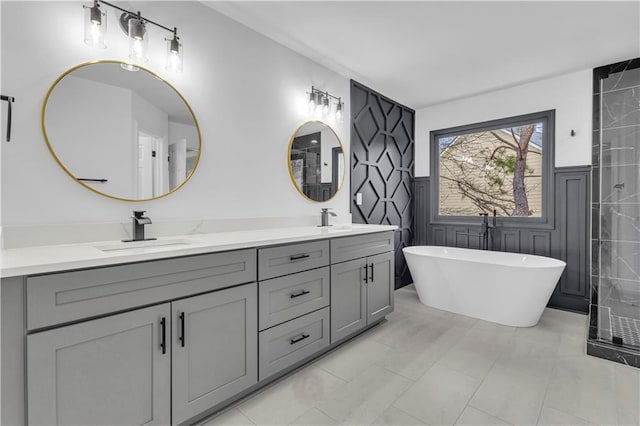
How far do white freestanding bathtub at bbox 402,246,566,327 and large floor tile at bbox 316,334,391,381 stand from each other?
1170 millimetres

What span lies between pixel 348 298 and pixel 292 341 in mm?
626

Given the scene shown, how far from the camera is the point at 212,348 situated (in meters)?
1.57

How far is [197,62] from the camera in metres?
2.11

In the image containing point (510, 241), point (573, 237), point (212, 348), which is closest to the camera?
point (212, 348)

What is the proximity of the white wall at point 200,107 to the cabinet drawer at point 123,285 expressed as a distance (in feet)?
2.02

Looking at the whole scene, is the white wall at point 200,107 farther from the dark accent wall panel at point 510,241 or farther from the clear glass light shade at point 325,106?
the dark accent wall panel at point 510,241

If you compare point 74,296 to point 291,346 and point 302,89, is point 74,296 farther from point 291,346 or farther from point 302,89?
point 302,89

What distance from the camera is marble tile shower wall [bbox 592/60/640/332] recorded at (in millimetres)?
2680

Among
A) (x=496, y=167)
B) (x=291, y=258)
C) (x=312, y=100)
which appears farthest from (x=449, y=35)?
(x=291, y=258)

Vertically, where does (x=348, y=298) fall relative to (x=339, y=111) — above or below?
below

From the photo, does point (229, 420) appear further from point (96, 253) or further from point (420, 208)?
point (420, 208)

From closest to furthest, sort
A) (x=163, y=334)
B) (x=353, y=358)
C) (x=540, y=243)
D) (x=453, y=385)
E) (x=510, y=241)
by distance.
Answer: (x=163, y=334) < (x=453, y=385) < (x=353, y=358) < (x=540, y=243) < (x=510, y=241)

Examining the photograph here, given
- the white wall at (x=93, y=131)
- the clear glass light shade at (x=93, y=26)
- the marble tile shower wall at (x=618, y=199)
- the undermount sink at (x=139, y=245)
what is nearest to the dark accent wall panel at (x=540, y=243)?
the marble tile shower wall at (x=618, y=199)

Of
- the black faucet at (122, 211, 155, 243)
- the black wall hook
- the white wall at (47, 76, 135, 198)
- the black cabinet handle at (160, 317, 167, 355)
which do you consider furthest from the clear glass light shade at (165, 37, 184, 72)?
the black cabinet handle at (160, 317, 167, 355)
